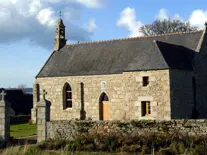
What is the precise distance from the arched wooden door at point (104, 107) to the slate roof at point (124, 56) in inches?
71.4

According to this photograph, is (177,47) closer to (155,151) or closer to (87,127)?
(87,127)

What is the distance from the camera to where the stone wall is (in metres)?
23.7

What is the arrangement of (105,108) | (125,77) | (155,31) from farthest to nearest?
(155,31) < (105,108) < (125,77)

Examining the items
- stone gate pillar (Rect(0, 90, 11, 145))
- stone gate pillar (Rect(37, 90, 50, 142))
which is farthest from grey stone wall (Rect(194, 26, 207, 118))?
stone gate pillar (Rect(0, 90, 11, 145))

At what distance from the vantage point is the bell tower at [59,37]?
109ft

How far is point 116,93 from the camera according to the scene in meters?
27.0

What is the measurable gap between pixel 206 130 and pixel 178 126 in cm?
111

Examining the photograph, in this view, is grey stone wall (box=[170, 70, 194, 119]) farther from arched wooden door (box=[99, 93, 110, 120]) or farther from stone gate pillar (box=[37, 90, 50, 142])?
stone gate pillar (box=[37, 90, 50, 142])

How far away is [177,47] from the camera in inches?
1045

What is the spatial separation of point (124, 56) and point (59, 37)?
7.93m

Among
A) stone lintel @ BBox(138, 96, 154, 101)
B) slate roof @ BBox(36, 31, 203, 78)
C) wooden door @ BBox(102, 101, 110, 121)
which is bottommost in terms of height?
wooden door @ BBox(102, 101, 110, 121)

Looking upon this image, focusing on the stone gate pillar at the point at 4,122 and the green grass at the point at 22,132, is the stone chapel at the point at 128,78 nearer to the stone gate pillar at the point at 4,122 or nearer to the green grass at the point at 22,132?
the green grass at the point at 22,132

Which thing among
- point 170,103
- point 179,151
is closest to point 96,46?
point 170,103

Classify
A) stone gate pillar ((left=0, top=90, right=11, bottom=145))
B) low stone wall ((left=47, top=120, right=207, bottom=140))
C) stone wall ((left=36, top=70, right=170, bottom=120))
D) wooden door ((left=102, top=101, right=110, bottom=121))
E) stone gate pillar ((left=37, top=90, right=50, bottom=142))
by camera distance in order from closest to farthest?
low stone wall ((left=47, top=120, right=207, bottom=140))
stone gate pillar ((left=37, top=90, right=50, bottom=142))
stone gate pillar ((left=0, top=90, right=11, bottom=145))
stone wall ((left=36, top=70, right=170, bottom=120))
wooden door ((left=102, top=101, right=110, bottom=121))
